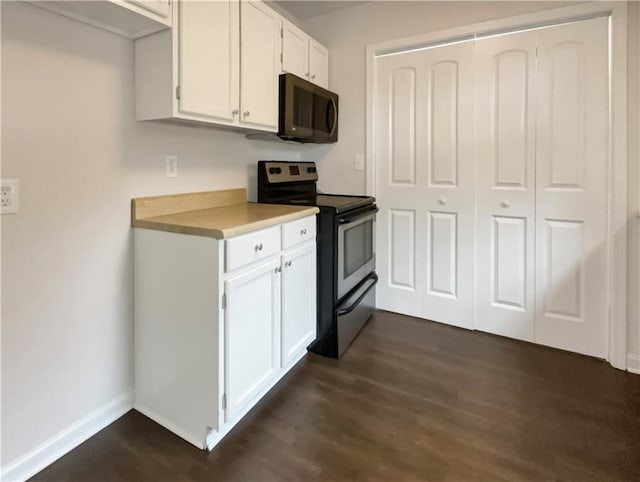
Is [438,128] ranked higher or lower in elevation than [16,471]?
higher

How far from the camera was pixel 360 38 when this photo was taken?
293 cm

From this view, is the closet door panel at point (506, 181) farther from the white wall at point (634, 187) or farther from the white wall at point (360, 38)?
the white wall at point (634, 187)

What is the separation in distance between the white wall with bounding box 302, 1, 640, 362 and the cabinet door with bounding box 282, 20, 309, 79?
0.44 m

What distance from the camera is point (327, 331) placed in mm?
2346

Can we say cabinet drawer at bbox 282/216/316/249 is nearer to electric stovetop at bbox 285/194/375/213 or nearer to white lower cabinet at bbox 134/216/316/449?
white lower cabinet at bbox 134/216/316/449

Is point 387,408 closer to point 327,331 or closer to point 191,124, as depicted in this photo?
point 327,331

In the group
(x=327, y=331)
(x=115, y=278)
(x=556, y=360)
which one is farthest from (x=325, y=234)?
(x=556, y=360)

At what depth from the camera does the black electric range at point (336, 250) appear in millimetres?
2326

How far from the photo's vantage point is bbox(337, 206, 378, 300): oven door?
7.82ft

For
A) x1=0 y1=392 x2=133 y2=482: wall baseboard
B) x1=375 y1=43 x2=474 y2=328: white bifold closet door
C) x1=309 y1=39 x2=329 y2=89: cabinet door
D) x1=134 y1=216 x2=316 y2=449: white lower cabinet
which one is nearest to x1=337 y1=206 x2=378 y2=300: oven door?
x1=375 y1=43 x2=474 y2=328: white bifold closet door

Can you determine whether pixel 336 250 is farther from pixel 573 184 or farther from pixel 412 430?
pixel 573 184

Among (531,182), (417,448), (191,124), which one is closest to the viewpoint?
(417,448)

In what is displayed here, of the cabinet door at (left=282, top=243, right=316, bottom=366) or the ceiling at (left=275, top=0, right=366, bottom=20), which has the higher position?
the ceiling at (left=275, top=0, right=366, bottom=20)

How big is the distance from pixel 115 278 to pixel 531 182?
7.92ft
